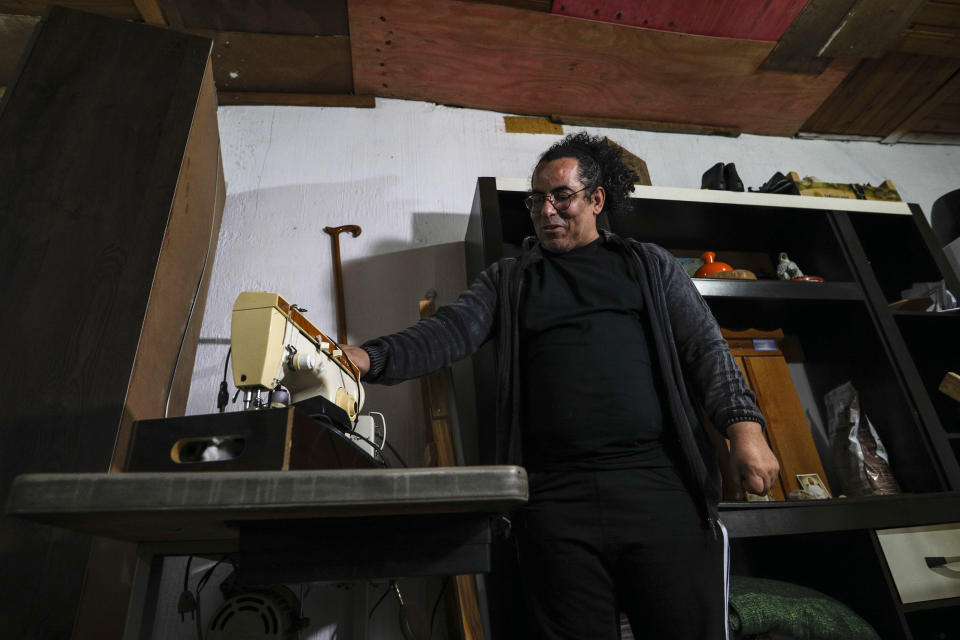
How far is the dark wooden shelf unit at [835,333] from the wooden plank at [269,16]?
0.88 m

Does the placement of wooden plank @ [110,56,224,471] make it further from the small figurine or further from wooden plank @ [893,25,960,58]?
wooden plank @ [893,25,960,58]

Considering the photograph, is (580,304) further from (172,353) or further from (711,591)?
(172,353)

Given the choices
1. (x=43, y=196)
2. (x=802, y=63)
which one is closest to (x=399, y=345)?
(x=43, y=196)

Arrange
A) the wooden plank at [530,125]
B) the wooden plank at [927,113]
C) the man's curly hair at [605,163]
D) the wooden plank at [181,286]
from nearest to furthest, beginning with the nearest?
1. the wooden plank at [181,286]
2. the man's curly hair at [605,163]
3. the wooden plank at [530,125]
4. the wooden plank at [927,113]

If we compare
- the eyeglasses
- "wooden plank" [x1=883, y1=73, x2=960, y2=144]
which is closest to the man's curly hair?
the eyeglasses

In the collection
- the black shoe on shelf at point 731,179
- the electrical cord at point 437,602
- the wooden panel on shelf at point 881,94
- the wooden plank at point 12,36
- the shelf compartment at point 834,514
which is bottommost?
the electrical cord at point 437,602

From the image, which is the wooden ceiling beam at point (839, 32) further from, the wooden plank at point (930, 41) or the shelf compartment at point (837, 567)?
the shelf compartment at point (837, 567)

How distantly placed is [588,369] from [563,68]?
5.24ft

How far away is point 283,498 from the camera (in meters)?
0.65

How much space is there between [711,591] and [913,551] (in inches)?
32.9

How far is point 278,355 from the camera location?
968 millimetres

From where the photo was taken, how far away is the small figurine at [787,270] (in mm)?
2160

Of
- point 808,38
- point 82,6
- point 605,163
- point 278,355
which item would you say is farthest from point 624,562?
point 82,6

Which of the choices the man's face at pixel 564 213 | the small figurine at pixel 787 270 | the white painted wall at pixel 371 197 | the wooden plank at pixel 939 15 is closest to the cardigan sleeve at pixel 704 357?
the man's face at pixel 564 213
